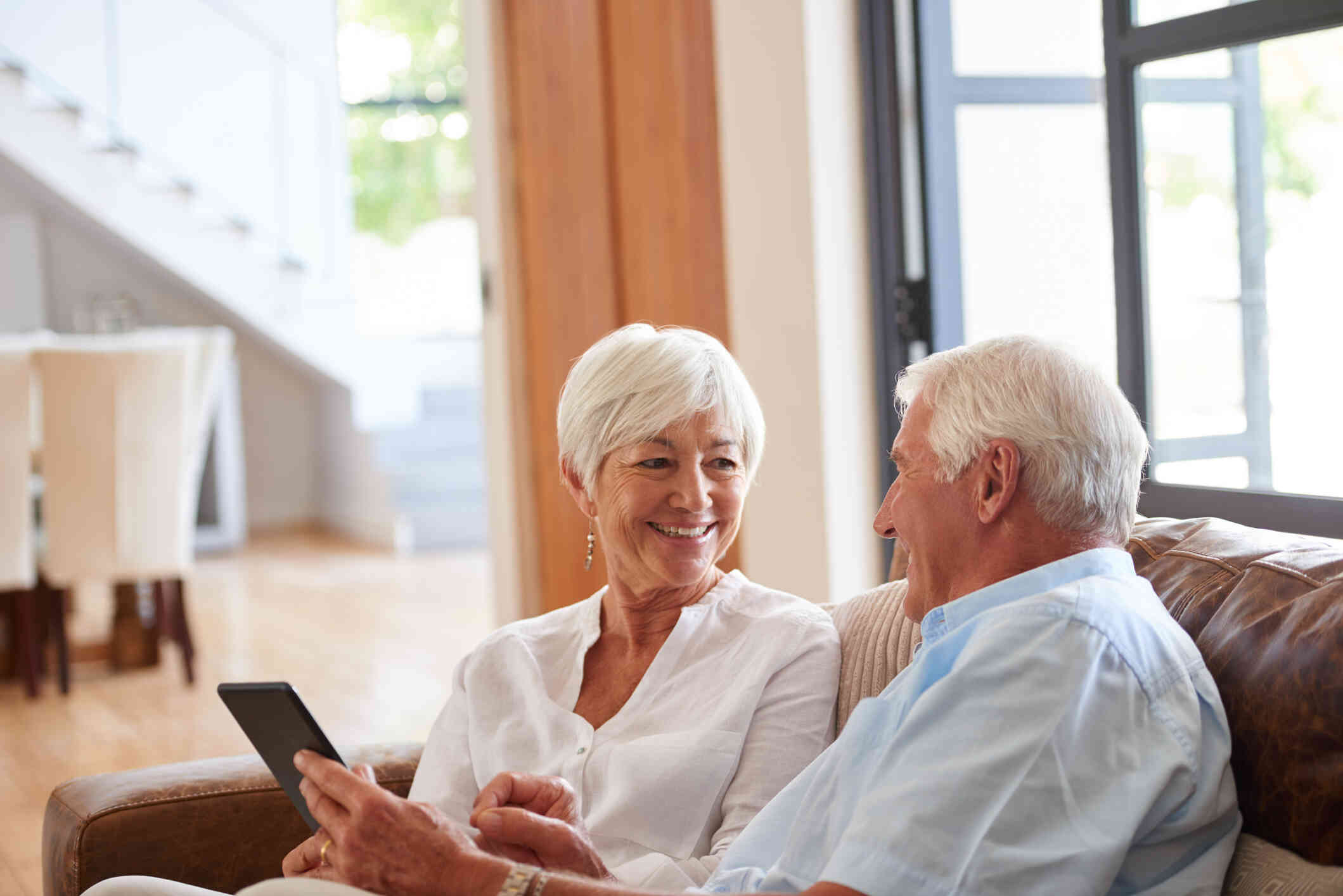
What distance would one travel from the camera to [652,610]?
→ 5.65 ft

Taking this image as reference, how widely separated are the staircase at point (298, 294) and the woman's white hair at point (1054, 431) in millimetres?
6412

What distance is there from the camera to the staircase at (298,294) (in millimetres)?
7055

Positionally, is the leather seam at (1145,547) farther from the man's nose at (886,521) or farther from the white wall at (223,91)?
the white wall at (223,91)

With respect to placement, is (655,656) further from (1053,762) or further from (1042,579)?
(1053,762)

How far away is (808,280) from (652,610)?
4.03 feet

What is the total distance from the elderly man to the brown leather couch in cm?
5

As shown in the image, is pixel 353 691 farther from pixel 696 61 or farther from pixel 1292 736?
pixel 1292 736

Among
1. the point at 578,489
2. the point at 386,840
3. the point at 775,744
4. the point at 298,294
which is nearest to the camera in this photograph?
the point at 386,840

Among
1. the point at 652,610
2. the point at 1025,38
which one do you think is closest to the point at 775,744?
the point at 652,610

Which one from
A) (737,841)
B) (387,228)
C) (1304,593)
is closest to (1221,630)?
(1304,593)

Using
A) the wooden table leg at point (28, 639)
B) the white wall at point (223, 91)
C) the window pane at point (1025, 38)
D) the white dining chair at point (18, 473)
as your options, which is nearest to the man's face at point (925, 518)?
the window pane at point (1025, 38)

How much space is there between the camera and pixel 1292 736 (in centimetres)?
110

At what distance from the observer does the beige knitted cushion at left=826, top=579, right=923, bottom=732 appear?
152cm

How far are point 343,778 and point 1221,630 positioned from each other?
2.67 feet
